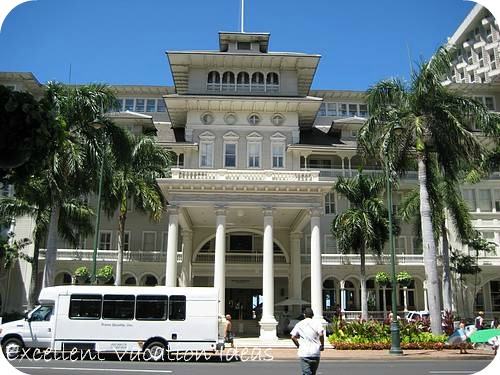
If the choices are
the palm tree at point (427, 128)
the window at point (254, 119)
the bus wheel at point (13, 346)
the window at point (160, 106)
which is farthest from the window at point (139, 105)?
the bus wheel at point (13, 346)

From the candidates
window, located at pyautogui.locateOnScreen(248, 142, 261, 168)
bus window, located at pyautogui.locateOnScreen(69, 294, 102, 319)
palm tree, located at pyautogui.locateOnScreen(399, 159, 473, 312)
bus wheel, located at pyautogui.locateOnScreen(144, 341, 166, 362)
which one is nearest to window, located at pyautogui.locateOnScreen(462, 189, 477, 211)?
palm tree, located at pyautogui.locateOnScreen(399, 159, 473, 312)

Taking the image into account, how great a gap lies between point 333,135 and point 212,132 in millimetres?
11770

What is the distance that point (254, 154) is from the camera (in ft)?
125

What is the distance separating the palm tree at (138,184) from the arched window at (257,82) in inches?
414

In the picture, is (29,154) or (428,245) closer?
(29,154)

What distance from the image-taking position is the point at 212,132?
125ft

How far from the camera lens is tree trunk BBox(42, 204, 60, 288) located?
76.0 ft

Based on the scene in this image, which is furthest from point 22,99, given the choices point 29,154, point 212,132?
point 212,132

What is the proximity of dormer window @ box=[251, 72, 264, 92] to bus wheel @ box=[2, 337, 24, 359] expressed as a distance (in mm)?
27090

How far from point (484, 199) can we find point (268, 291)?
2507 centimetres

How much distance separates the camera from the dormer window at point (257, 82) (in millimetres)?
39375

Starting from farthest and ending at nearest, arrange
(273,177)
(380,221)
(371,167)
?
(371,167)
(380,221)
(273,177)

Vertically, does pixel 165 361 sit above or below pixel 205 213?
below

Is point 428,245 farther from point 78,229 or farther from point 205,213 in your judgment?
point 78,229
